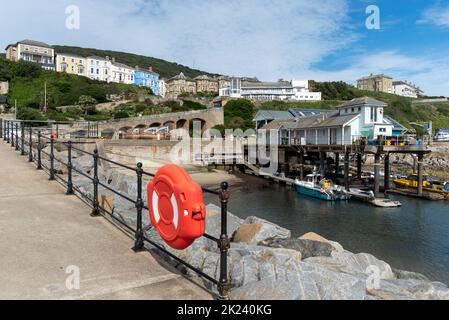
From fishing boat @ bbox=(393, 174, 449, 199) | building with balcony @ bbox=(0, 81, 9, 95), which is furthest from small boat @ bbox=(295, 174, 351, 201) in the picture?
building with balcony @ bbox=(0, 81, 9, 95)

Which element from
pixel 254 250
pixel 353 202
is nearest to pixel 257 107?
pixel 353 202

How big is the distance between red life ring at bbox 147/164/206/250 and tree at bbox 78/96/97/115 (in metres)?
62.8

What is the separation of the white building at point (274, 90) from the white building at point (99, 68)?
3438 centimetres

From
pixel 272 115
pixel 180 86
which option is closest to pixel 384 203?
pixel 272 115

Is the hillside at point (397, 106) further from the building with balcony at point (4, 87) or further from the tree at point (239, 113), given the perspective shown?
the building with balcony at point (4, 87)

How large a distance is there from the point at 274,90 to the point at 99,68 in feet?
171

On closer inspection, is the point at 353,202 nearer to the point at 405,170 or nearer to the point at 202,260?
the point at 202,260

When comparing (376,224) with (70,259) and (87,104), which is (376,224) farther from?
(87,104)

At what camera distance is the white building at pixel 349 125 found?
33.9 m

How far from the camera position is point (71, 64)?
10106 cm

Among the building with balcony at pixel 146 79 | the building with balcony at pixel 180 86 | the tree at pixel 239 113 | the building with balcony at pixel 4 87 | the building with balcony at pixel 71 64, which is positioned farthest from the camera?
the building with balcony at pixel 180 86

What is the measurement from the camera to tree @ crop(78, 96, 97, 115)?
63006 mm

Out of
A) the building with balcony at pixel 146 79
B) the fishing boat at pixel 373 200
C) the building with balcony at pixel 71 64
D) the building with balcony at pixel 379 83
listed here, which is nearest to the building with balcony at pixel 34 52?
the building with balcony at pixel 71 64

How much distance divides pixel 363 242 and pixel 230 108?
57414 mm
